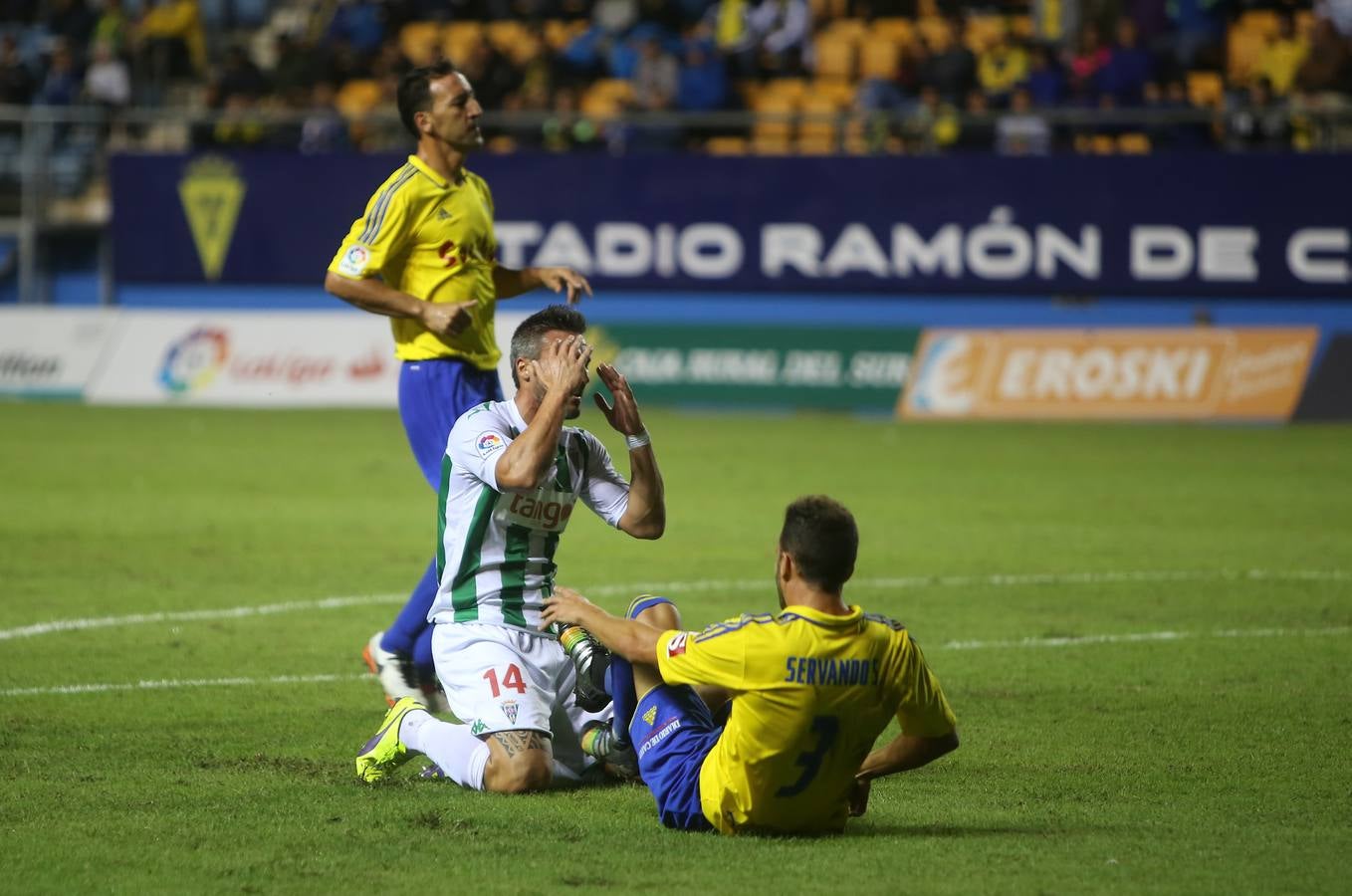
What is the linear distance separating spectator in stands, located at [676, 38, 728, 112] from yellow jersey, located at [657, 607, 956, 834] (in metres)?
17.9

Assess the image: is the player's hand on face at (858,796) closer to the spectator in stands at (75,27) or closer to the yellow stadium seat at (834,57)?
the yellow stadium seat at (834,57)

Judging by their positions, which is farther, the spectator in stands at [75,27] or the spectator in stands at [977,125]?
the spectator in stands at [75,27]

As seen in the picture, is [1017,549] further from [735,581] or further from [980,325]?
[980,325]

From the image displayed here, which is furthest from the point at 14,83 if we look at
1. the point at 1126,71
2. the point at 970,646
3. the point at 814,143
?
the point at 970,646

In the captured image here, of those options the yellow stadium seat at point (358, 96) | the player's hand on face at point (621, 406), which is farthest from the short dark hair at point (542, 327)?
the yellow stadium seat at point (358, 96)

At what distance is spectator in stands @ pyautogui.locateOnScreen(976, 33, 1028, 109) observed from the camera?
2170 centimetres

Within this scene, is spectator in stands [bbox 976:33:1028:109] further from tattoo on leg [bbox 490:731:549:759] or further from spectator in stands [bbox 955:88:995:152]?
tattoo on leg [bbox 490:731:549:759]

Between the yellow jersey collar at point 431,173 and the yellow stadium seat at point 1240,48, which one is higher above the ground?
the yellow jersey collar at point 431,173

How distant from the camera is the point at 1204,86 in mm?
21562

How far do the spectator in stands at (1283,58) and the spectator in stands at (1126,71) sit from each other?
4.13ft

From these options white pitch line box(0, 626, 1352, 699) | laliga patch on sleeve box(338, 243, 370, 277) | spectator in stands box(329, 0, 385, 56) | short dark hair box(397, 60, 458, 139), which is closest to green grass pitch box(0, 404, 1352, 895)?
white pitch line box(0, 626, 1352, 699)

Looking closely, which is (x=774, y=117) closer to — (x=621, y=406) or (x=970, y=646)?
(x=970, y=646)

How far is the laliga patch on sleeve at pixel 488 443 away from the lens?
5.93 metres

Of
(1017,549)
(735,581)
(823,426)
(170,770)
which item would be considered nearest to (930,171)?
(823,426)
